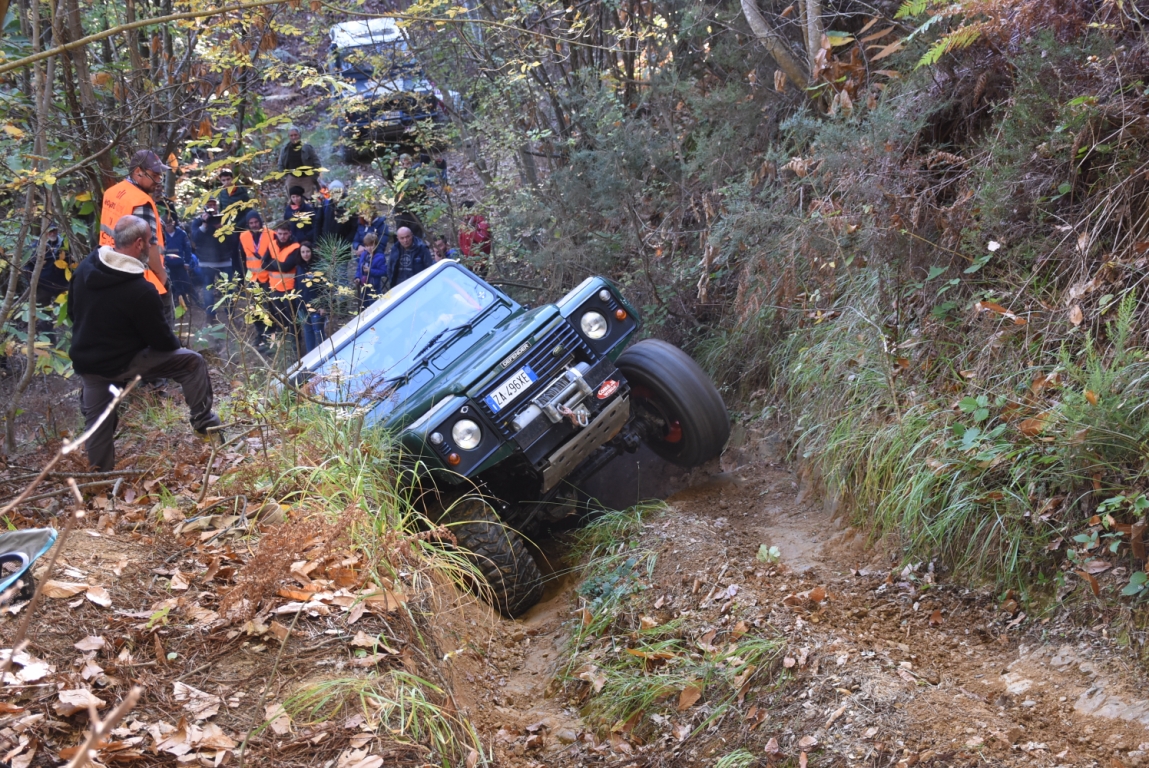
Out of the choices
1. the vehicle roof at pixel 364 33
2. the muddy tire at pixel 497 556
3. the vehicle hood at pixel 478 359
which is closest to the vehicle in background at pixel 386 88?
the vehicle roof at pixel 364 33

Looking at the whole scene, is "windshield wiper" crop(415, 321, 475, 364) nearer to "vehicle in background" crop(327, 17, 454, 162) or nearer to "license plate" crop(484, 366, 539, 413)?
"license plate" crop(484, 366, 539, 413)

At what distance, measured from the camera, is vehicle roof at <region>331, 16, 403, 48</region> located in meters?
10.4

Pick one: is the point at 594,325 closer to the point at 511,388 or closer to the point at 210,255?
the point at 511,388

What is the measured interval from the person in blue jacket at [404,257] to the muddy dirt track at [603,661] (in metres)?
4.76

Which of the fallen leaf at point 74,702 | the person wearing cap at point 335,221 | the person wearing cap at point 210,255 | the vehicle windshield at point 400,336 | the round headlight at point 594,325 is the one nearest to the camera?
the fallen leaf at point 74,702

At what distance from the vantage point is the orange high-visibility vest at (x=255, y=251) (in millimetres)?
8703

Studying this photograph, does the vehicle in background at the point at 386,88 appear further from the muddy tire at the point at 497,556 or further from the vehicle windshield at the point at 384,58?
the muddy tire at the point at 497,556

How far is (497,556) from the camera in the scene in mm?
4750

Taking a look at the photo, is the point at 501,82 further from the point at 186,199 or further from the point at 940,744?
the point at 940,744

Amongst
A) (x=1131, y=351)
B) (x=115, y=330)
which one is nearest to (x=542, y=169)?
(x=115, y=330)

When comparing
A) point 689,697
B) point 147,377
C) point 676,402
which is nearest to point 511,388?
point 676,402

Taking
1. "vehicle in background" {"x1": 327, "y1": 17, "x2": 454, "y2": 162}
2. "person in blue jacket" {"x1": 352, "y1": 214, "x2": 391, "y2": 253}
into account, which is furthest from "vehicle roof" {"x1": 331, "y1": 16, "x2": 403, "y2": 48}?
"person in blue jacket" {"x1": 352, "y1": 214, "x2": 391, "y2": 253}

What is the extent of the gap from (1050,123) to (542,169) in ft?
21.6

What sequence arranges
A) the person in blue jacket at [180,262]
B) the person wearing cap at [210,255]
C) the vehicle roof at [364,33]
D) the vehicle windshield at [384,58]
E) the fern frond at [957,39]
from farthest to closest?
the vehicle roof at [364,33], the person wearing cap at [210,255], the vehicle windshield at [384,58], the person in blue jacket at [180,262], the fern frond at [957,39]
